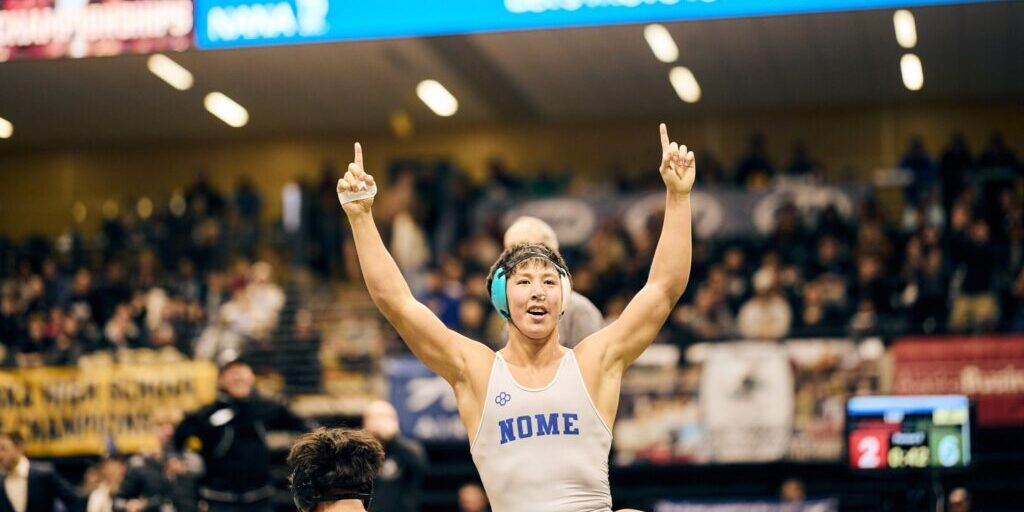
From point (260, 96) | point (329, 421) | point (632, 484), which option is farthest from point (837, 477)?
point (260, 96)

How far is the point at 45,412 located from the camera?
56.1ft

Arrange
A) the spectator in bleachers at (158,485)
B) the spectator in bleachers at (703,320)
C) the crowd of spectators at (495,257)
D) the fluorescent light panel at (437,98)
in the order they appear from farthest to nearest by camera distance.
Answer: the fluorescent light panel at (437,98), the crowd of spectators at (495,257), the spectator in bleachers at (703,320), the spectator in bleachers at (158,485)

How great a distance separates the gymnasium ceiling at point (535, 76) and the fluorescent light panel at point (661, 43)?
0.13 m

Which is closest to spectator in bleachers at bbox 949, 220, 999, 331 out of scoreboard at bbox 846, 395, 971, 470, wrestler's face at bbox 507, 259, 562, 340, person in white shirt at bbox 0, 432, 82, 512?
scoreboard at bbox 846, 395, 971, 470

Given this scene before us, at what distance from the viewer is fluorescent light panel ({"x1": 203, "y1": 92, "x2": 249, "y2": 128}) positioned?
2231 centimetres

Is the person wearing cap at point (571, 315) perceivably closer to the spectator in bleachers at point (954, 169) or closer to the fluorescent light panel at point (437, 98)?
the spectator in bleachers at point (954, 169)

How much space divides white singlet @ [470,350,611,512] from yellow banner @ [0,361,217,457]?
40.2 feet

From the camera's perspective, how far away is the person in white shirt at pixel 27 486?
1104cm

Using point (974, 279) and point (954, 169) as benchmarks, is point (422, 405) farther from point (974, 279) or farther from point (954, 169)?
point (954, 169)

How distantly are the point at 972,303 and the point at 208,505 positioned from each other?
9335mm

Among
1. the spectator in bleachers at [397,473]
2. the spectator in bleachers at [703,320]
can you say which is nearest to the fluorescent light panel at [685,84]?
the spectator in bleachers at [703,320]

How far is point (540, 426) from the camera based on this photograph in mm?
4836

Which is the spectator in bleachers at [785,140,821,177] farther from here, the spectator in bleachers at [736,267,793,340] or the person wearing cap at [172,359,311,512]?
the person wearing cap at [172,359,311,512]

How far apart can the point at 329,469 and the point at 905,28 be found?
602 inches
